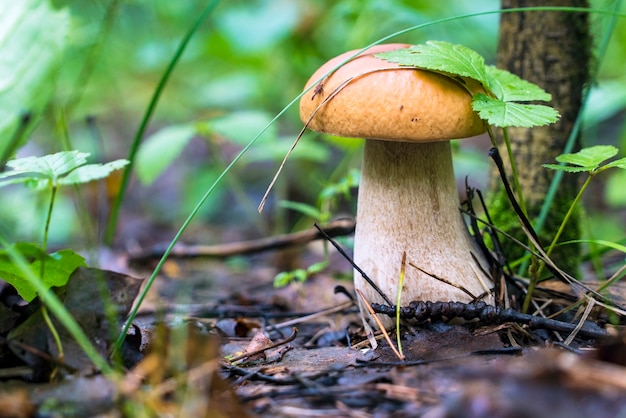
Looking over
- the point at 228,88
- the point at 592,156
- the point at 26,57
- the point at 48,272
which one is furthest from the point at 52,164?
the point at 228,88

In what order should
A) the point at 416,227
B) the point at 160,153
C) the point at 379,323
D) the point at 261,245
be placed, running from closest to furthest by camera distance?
the point at 379,323 < the point at 416,227 < the point at 261,245 < the point at 160,153

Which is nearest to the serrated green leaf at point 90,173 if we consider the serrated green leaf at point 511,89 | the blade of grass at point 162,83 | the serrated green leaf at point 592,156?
the blade of grass at point 162,83

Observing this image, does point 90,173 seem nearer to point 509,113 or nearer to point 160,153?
point 509,113

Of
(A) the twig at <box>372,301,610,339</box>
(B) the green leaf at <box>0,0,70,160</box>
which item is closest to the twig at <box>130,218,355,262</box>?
(A) the twig at <box>372,301,610,339</box>

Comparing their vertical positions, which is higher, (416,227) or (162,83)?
(162,83)

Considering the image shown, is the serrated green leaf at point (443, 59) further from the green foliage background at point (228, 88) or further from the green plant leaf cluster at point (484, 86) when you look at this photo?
the green foliage background at point (228, 88)

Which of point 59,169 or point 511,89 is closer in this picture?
point 59,169

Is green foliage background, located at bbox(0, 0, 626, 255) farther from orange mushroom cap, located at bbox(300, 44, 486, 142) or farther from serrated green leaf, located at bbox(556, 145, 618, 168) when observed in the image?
serrated green leaf, located at bbox(556, 145, 618, 168)
